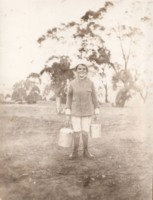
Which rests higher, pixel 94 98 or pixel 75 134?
pixel 94 98

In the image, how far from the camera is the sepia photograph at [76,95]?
7.04 ft

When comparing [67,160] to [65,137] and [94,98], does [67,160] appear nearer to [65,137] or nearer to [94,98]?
[65,137]

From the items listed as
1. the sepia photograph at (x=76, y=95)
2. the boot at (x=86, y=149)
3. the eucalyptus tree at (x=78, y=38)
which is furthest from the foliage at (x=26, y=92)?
the boot at (x=86, y=149)

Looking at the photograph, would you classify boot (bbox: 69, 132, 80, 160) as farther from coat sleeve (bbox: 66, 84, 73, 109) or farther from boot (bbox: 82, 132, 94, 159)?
coat sleeve (bbox: 66, 84, 73, 109)

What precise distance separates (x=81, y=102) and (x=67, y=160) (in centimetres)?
35

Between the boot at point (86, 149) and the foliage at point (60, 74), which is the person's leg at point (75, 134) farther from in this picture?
the foliage at point (60, 74)

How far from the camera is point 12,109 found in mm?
2186

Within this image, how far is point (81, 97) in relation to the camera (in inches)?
86.5

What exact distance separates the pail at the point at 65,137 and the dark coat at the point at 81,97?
107 mm

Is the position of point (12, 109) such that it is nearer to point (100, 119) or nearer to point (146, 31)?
point (100, 119)

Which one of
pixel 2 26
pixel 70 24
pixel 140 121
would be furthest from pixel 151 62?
pixel 2 26

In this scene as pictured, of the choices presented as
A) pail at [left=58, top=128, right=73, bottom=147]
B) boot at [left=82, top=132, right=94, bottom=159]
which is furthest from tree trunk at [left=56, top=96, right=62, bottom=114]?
boot at [left=82, top=132, right=94, bottom=159]

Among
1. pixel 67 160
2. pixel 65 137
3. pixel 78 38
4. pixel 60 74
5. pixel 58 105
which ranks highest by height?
pixel 78 38

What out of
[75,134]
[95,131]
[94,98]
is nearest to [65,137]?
[75,134]
